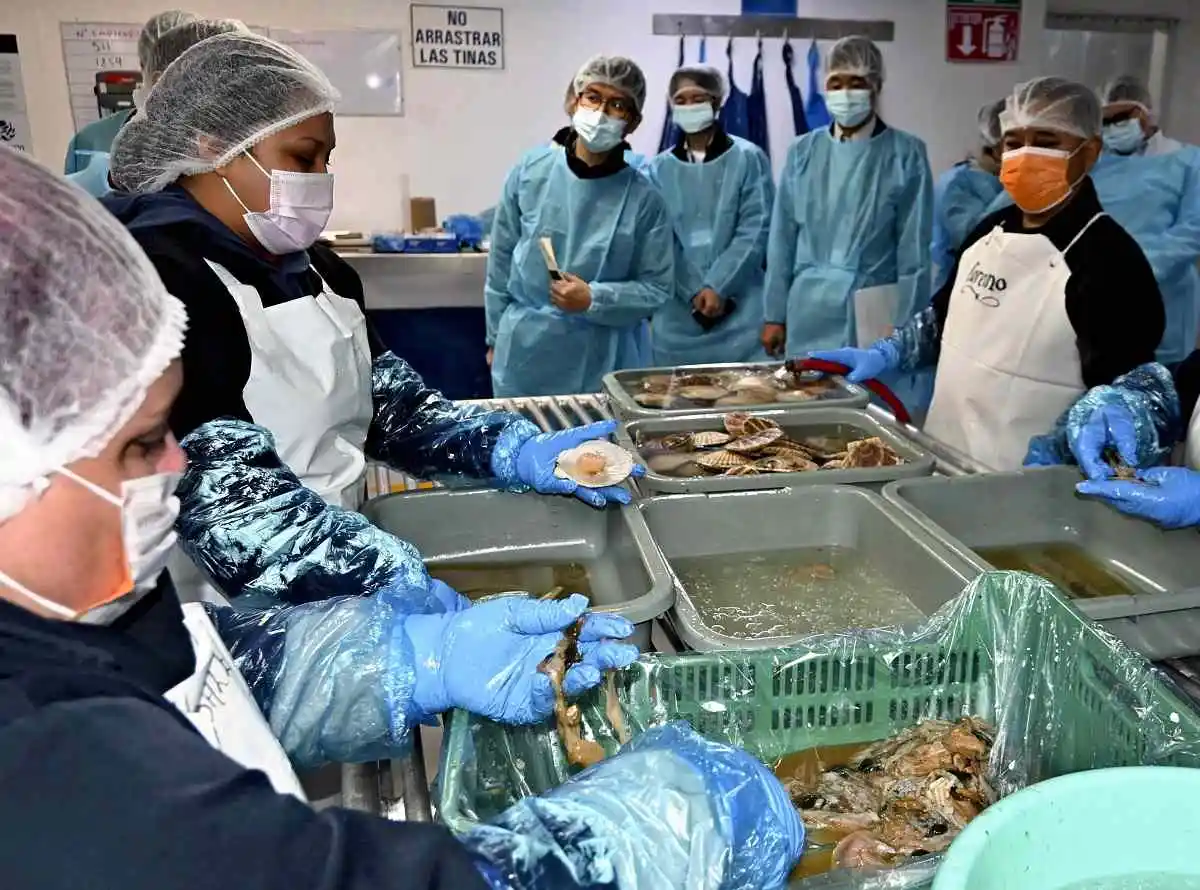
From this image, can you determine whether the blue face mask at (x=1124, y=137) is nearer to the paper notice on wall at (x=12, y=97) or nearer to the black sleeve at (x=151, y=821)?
the black sleeve at (x=151, y=821)

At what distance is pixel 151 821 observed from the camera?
1.95ft

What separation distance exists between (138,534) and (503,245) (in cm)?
322

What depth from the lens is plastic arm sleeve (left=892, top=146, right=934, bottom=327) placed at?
4211 millimetres

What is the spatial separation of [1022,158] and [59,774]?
270cm

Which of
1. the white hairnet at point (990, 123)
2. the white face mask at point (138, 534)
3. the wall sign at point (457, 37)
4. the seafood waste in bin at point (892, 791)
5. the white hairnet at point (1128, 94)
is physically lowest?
the seafood waste in bin at point (892, 791)

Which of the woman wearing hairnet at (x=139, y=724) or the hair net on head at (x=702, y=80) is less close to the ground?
the hair net on head at (x=702, y=80)

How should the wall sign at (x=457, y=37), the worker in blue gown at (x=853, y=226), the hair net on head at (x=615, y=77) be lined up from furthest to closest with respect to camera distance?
the wall sign at (x=457, y=37), the worker in blue gown at (x=853, y=226), the hair net on head at (x=615, y=77)

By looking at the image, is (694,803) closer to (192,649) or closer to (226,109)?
(192,649)

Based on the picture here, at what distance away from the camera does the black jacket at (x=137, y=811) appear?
0.58m

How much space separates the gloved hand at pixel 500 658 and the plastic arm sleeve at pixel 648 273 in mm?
2523

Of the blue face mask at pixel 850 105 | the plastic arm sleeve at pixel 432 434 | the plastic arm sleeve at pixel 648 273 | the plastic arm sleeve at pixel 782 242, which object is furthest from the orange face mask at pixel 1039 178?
the plastic arm sleeve at pixel 782 242

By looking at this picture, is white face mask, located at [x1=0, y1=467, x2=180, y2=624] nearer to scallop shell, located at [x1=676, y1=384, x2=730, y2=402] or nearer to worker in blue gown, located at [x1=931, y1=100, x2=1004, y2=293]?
→ scallop shell, located at [x1=676, y1=384, x2=730, y2=402]

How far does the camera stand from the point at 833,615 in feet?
5.95

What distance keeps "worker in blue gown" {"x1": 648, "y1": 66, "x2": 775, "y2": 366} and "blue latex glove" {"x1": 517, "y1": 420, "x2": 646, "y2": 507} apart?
260 cm
